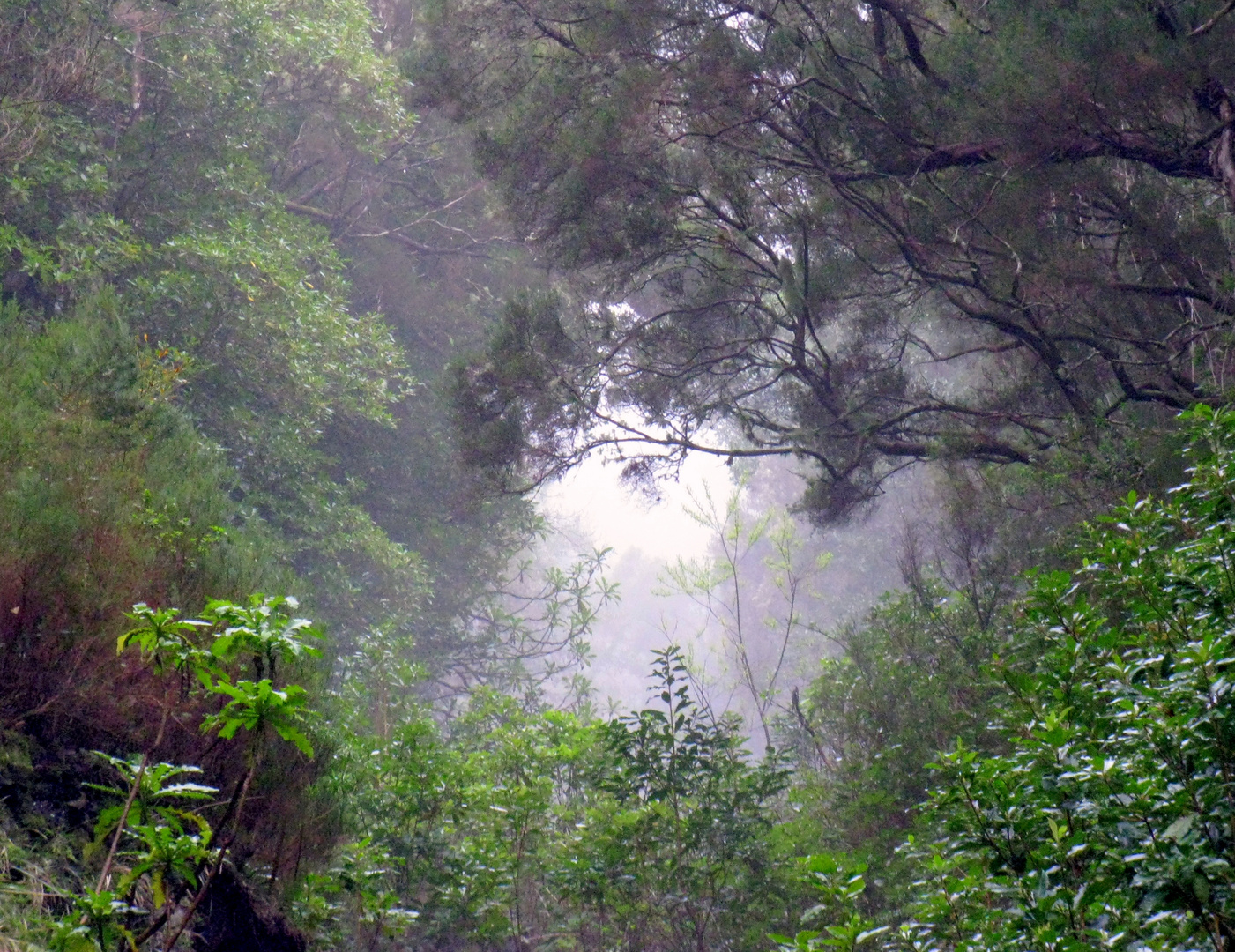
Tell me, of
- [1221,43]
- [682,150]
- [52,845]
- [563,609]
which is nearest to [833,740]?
[682,150]

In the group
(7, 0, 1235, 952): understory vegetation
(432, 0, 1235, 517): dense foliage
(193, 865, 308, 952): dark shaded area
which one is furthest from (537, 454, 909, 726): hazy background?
(193, 865, 308, 952): dark shaded area

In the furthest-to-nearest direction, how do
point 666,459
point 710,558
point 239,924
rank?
point 710,558, point 666,459, point 239,924

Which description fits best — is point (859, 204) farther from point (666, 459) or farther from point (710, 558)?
point (710, 558)

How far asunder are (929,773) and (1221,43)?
13.6ft

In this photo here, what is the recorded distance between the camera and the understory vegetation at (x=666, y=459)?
2.16 meters

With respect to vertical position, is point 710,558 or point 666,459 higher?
point 710,558

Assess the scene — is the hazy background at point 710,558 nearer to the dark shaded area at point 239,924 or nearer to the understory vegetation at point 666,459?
the understory vegetation at point 666,459

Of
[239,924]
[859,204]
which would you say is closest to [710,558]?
[859,204]

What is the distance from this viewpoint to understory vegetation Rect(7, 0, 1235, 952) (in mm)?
2164

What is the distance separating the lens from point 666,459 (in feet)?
24.9

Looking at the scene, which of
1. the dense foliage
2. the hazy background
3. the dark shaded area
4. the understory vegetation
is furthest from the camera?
the hazy background

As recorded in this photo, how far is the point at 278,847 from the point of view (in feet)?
12.1

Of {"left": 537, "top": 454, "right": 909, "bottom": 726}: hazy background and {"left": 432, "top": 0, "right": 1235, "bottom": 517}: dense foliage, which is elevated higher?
{"left": 537, "top": 454, "right": 909, "bottom": 726}: hazy background

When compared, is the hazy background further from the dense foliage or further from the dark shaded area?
the dark shaded area
